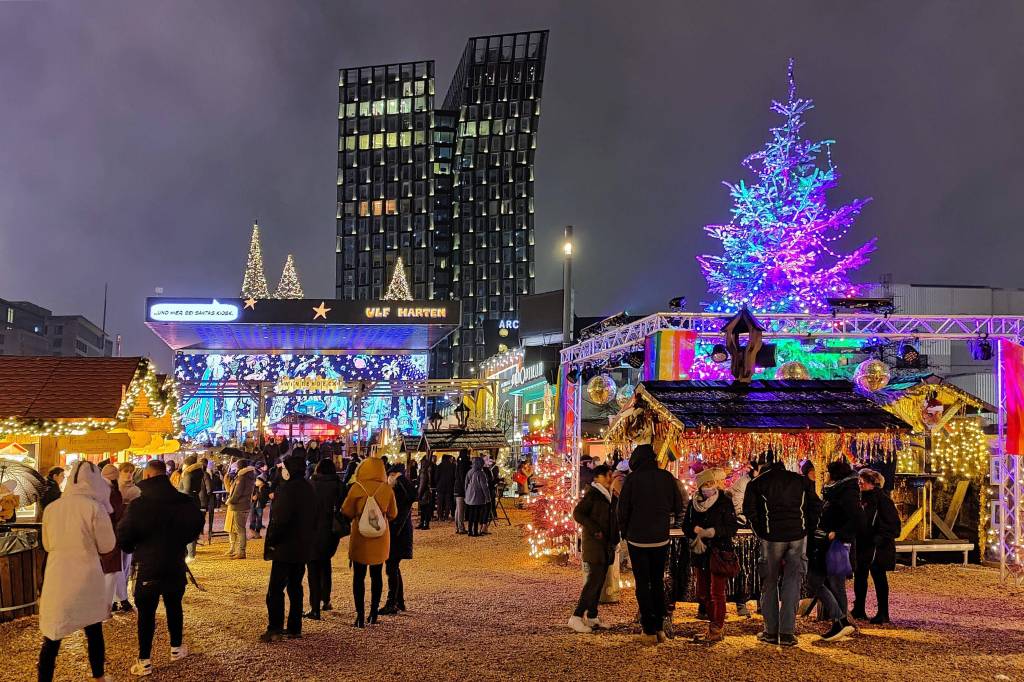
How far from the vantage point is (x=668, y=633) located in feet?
23.0

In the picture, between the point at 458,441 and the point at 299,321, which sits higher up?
the point at 299,321

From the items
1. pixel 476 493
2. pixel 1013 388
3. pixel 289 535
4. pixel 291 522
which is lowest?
pixel 476 493

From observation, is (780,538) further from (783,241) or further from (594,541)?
(783,241)

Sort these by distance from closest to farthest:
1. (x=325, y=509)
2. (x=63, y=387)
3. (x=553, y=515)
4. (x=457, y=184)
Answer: (x=325, y=509) < (x=63, y=387) < (x=553, y=515) < (x=457, y=184)

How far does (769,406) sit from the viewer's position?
27.5 feet

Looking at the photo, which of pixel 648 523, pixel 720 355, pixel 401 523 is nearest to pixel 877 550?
pixel 648 523

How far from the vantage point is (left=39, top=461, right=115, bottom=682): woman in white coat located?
4.95m

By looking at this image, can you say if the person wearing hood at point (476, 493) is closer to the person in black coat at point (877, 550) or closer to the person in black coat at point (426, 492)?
the person in black coat at point (426, 492)

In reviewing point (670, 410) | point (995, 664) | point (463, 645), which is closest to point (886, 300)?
point (670, 410)

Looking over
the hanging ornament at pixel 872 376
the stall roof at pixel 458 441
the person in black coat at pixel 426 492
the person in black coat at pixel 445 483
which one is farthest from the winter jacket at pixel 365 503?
the stall roof at pixel 458 441

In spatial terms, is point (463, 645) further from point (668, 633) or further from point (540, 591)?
point (540, 591)

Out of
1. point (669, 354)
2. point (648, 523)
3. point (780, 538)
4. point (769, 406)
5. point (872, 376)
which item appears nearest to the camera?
point (648, 523)

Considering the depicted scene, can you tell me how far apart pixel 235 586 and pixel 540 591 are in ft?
11.7

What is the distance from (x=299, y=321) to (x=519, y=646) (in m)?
38.9
